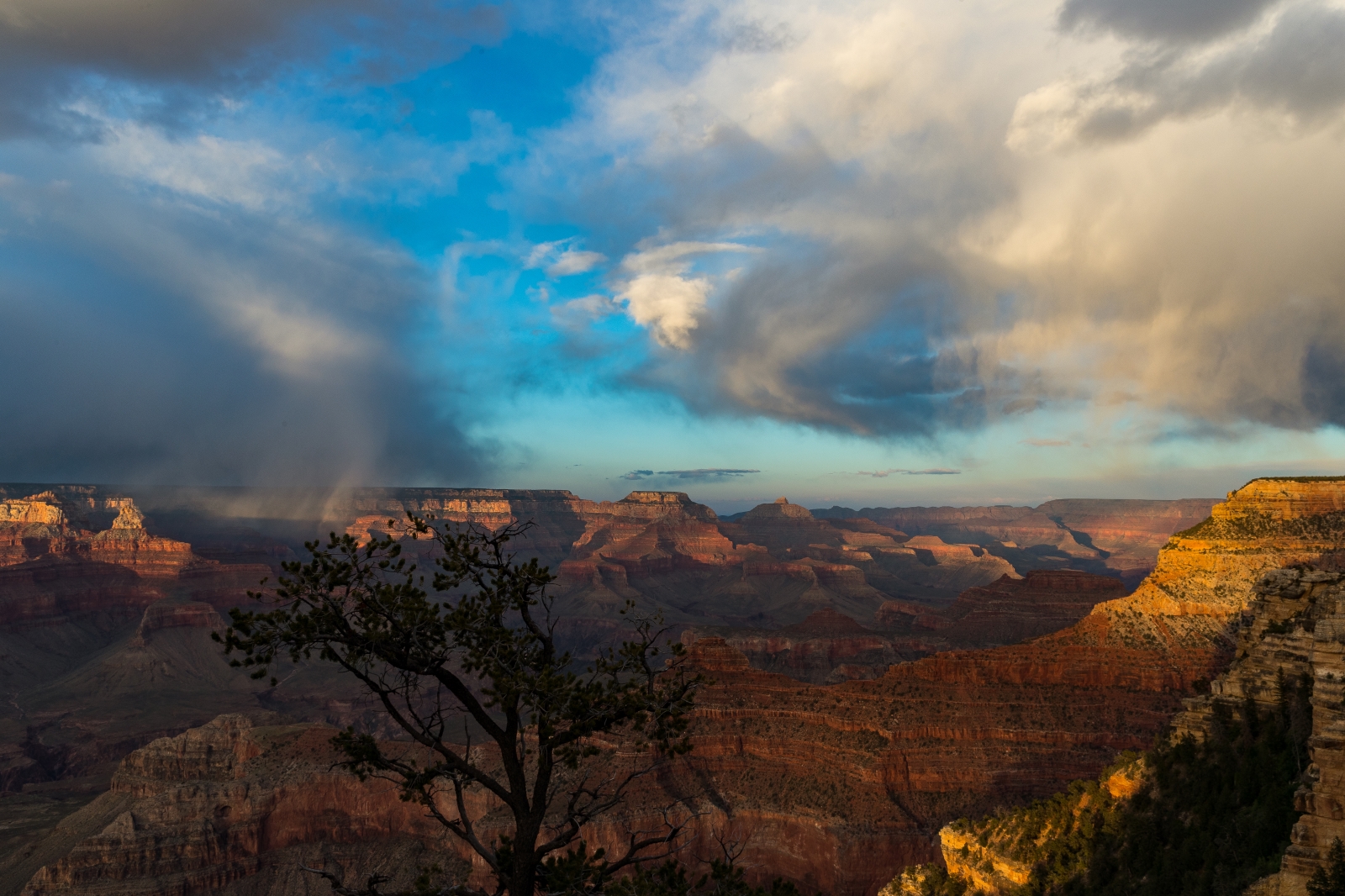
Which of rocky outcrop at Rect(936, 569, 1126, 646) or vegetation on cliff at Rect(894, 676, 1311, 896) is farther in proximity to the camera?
rocky outcrop at Rect(936, 569, 1126, 646)

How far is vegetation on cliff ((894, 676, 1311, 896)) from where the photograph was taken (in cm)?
2536

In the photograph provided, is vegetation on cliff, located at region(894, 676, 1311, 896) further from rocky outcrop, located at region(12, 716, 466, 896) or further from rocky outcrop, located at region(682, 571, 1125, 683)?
rocky outcrop, located at region(682, 571, 1125, 683)

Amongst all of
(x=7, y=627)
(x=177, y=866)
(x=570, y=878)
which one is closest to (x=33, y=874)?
(x=177, y=866)

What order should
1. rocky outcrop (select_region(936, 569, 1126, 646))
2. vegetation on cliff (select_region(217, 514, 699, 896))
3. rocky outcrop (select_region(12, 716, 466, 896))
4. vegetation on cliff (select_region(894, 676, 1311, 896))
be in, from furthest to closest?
rocky outcrop (select_region(936, 569, 1126, 646)) < rocky outcrop (select_region(12, 716, 466, 896)) < vegetation on cliff (select_region(894, 676, 1311, 896)) < vegetation on cliff (select_region(217, 514, 699, 896))

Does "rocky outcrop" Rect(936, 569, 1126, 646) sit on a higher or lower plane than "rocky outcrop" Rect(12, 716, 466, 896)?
higher

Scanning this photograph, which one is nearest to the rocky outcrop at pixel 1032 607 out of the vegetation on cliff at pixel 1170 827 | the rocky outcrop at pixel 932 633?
the rocky outcrop at pixel 932 633

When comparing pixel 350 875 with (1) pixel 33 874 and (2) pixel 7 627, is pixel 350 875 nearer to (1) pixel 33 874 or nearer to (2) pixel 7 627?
(1) pixel 33 874

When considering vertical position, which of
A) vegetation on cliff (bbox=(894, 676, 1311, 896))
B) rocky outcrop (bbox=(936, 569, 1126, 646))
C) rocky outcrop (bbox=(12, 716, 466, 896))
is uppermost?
vegetation on cliff (bbox=(894, 676, 1311, 896))

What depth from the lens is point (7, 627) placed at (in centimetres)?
19075

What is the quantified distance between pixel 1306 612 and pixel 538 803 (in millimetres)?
35019

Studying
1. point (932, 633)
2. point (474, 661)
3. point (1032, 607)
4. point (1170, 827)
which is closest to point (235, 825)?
point (474, 661)

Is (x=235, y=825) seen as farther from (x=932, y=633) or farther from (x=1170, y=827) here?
(x=932, y=633)

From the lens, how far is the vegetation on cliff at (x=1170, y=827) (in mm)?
25359

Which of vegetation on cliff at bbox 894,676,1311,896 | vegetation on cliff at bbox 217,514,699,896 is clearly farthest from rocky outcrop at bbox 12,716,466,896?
vegetation on cliff at bbox 217,514,699,896
